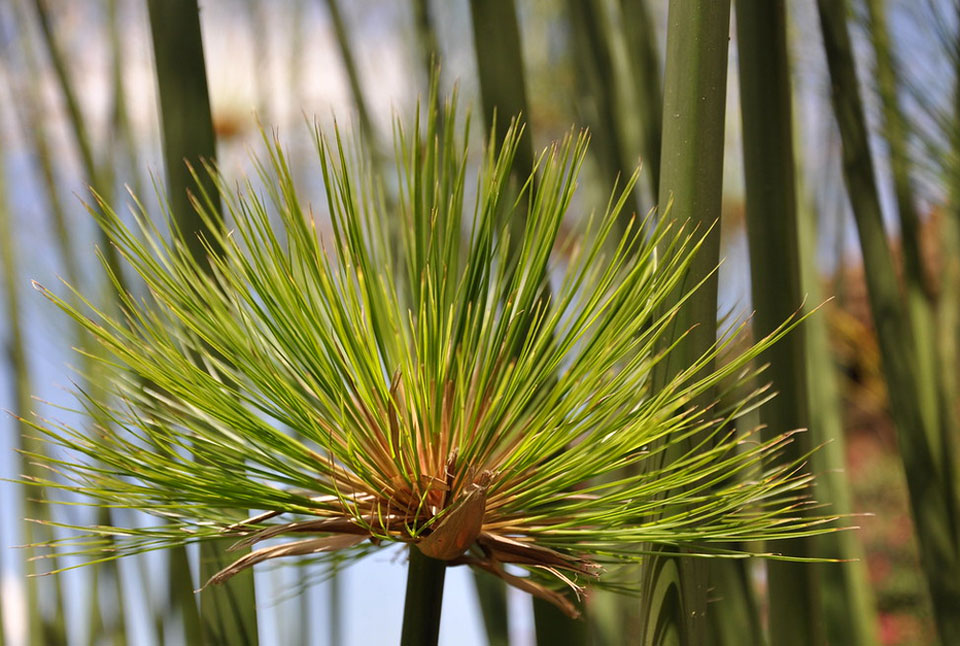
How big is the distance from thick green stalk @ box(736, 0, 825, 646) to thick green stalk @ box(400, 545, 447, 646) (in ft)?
0.63

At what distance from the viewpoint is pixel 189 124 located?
1.68ft

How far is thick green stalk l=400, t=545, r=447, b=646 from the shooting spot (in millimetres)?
414

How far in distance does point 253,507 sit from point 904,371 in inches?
19.5

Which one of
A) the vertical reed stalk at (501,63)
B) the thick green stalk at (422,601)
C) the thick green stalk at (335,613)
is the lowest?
the thick green stalk at (335,613)

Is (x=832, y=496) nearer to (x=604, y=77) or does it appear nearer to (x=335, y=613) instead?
(x=604, y=77)

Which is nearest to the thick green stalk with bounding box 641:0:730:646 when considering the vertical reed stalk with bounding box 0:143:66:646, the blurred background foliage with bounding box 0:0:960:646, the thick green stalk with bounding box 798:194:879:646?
the blurred background foliage with bounding box 0:0:960:646

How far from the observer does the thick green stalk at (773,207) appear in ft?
1.60

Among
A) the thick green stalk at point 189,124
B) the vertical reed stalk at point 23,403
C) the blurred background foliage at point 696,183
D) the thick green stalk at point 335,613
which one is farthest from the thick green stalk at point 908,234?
the vertical reed stalk at point 23,403

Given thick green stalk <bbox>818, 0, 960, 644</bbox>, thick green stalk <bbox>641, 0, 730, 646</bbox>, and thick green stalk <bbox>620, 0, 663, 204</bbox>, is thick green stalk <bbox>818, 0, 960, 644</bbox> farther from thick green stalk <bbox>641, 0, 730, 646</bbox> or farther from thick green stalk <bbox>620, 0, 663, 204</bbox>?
thick green stalk <bbox>641, 0, 730, 646</bbox>

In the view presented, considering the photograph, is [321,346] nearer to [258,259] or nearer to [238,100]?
[258,259]

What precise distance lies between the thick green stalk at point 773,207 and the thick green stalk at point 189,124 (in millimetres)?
286

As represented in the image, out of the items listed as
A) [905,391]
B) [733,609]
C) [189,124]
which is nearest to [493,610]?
[733,609]

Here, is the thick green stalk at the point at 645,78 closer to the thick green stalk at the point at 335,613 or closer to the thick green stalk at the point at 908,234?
the thick green stalk at the point at 908,234

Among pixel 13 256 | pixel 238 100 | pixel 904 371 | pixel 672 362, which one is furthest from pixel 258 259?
pixel 238 100
